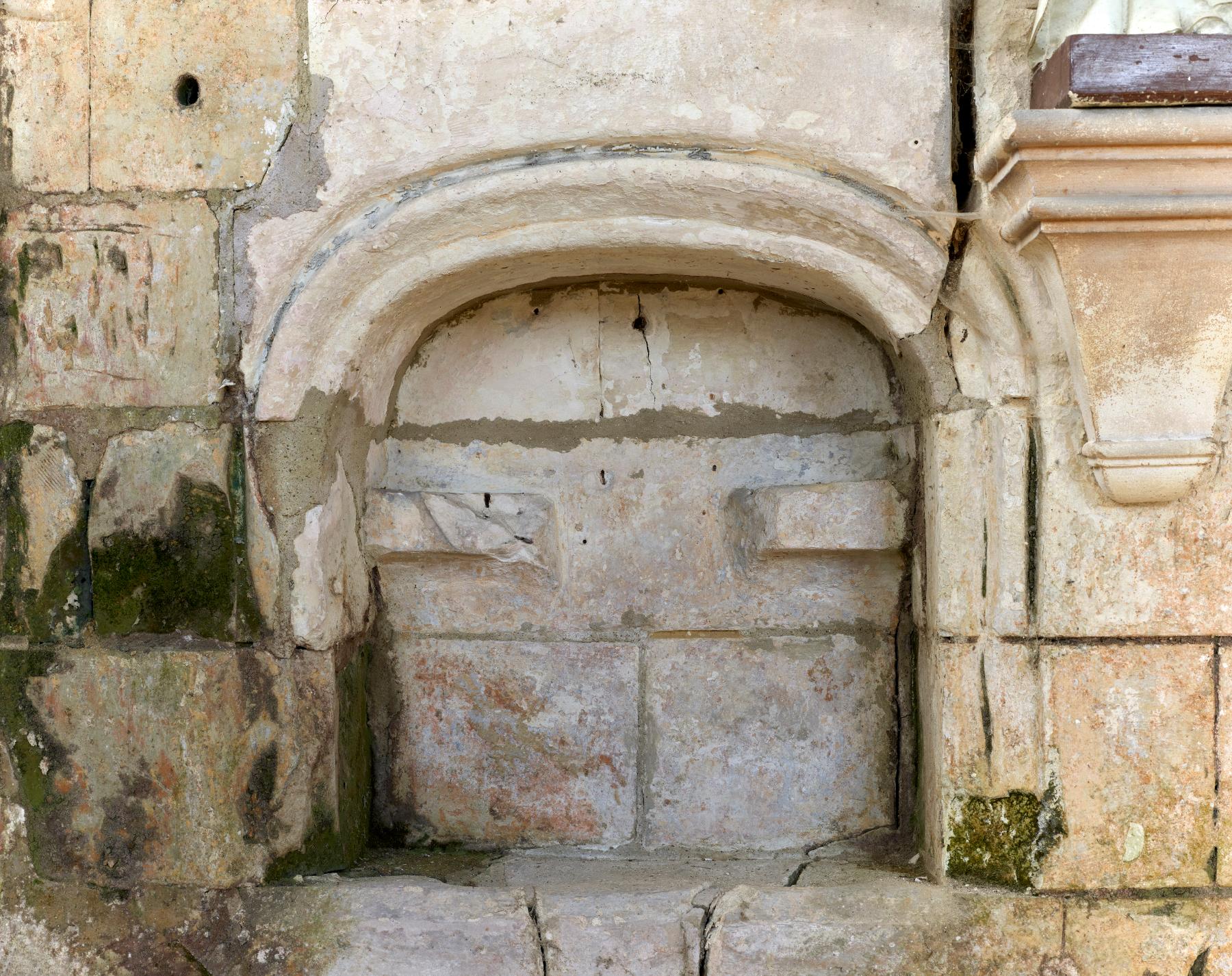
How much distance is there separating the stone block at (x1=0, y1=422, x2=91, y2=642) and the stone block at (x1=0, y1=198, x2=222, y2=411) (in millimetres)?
130

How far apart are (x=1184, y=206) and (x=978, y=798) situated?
3.86 feet

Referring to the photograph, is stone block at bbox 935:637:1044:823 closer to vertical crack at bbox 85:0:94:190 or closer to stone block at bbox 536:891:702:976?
stone block at bbox 536:891:702:976

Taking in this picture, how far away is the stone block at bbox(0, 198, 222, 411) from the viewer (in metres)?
2.20

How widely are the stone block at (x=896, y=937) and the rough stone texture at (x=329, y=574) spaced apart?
1.00m

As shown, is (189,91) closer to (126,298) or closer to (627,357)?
(126,298)

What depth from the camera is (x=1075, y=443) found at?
211 centimetres

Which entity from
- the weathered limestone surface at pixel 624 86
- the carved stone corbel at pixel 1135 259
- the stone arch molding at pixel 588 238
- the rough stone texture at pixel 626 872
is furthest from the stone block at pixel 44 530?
the carved stone corbel at pixel 1135 259

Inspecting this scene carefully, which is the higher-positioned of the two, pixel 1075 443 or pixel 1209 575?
pixel 1075 443

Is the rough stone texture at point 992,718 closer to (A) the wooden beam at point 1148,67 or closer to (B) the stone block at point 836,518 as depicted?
(B) the stone block at point 836,518

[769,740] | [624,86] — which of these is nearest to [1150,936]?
[769,740]

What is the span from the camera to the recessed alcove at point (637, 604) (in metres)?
2.53

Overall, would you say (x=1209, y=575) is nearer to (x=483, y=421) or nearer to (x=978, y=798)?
(x=978, y=798)

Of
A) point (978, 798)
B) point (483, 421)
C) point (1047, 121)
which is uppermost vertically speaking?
point (1047, 121)

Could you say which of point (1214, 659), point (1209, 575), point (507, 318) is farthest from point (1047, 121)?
point (507, 318)
